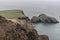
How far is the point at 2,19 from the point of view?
37812 millimetres

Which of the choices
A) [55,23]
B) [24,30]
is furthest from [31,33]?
[55,23]

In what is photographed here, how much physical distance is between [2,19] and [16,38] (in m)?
3.18

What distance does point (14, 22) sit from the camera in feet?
127

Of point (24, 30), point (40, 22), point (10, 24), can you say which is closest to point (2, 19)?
point (10, 24)

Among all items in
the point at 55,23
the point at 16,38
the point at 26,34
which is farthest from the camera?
the point at 55,23

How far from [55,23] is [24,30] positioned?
66.1 metres

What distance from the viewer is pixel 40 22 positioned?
106062 mm

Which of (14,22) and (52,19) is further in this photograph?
(52,19)

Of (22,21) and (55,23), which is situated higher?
(22,21)

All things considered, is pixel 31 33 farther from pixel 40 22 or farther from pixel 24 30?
pixel 40 22

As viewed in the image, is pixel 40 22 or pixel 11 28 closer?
pixel 11 28

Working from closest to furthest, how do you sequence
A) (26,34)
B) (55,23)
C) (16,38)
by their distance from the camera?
(16,38), (26,34), (55,23)

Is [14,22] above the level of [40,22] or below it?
above

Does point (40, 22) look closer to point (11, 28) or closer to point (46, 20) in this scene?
point (46, 20)
